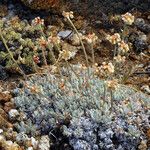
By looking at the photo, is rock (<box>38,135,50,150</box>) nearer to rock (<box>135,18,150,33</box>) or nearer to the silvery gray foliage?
the silvery gray foliage

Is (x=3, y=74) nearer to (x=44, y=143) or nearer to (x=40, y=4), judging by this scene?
(x=40, y=4)

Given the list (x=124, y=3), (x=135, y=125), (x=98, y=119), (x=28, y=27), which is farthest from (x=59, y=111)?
(x=124, y=3)

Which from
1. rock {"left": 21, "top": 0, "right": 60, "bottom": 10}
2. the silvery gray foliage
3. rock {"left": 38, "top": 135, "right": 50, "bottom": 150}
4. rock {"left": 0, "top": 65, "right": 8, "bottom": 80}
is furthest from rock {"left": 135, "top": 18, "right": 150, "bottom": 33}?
rock {"left": 38, "top": 135, "right": 50, "bottom": 150}

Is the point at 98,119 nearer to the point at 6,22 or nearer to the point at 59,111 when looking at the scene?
the point at 59,111

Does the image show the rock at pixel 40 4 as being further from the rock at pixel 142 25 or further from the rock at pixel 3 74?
the rock at pixel 3 74

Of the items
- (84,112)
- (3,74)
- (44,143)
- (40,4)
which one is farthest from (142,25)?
(44,143)
